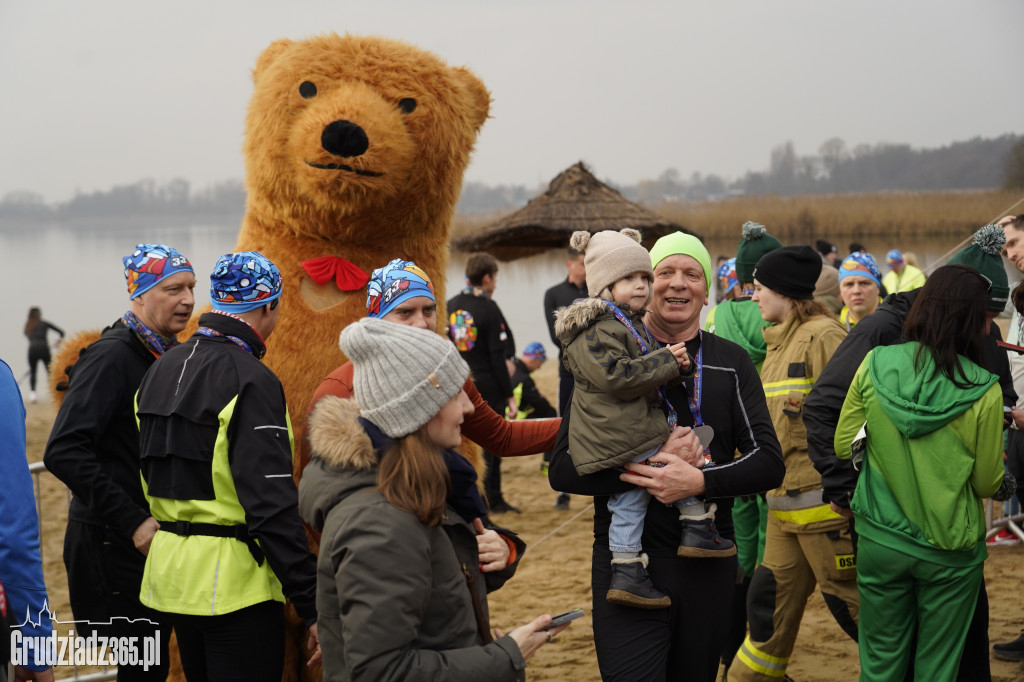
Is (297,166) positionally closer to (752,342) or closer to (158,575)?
(158,575)

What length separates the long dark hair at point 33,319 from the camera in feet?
43.3

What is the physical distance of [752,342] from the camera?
4.45 metres

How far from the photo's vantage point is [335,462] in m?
1.84

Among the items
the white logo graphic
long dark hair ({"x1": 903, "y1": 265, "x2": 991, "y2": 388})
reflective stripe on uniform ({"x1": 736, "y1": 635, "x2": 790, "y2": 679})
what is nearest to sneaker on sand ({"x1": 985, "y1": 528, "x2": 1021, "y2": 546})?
reflective stripe on uniform ({"x1": 736, "y1": 635, "x2": 790, "y2": 679})

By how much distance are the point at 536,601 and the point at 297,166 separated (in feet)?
10.6

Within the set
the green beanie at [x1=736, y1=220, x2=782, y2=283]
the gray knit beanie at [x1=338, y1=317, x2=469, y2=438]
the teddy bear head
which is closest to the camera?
the gray knit beanie at [x1=338, y1=317, x2=469, y2=438]

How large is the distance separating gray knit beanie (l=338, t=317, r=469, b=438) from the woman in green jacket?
177 cm

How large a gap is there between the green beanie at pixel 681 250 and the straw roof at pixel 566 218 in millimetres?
6086

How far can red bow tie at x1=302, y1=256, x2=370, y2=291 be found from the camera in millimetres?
3688

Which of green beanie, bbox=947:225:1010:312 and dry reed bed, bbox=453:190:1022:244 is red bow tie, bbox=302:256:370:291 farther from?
dry reed bed, bbox=453:190:1022:244

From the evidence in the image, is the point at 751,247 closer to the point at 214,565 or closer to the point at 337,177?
the point at 337,177

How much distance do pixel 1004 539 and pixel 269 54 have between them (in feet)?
19.4

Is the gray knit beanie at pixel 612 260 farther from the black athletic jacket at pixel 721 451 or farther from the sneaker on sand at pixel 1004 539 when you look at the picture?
the sneaker on sand at pixel 1004 539

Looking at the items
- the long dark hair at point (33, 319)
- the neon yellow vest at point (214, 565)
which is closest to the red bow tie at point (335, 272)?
the neon yellow vest at point (214, 565)
